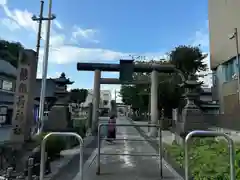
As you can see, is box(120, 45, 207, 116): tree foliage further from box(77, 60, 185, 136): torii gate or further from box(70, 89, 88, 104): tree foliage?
box(77, 60, 185, 136): torii gate

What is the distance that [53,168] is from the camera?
6.97 metres

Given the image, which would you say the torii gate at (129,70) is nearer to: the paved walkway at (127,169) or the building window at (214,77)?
the paved walkway at (127,169)

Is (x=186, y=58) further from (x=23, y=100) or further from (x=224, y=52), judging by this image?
(x=23, y=100)

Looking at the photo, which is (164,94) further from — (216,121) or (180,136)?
(180,136)

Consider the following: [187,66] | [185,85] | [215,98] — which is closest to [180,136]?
[185,85]

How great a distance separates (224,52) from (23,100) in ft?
93.7

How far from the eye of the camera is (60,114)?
12164 millimetres

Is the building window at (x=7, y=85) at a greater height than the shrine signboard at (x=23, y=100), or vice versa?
the building window at (x=7, y=85)

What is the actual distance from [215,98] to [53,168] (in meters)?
34.3

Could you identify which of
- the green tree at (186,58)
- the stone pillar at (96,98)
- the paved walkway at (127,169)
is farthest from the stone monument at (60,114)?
the green tree at (186,58)

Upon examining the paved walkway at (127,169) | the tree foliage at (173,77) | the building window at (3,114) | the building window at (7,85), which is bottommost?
the paved walkway at (127,169)

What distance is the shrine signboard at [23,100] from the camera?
7293 mm

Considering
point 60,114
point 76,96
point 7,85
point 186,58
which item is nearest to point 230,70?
point 186,58

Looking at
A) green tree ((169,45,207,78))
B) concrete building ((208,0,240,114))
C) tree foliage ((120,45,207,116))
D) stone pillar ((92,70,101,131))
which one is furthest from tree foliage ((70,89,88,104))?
concrete building ((208,0,240,114))
